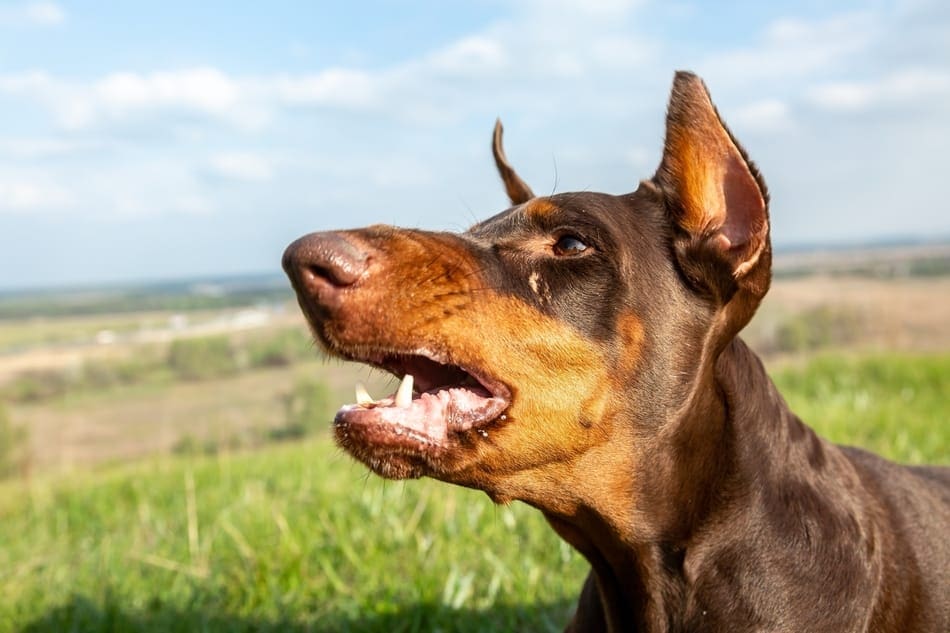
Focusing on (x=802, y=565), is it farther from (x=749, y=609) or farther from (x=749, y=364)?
(x=749, y=364)

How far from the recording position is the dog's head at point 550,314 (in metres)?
2.82

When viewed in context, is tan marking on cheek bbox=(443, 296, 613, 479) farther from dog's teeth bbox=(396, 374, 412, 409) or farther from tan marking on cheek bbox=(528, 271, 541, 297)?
dog's teeth bbox=(396, 374, 412, 409)

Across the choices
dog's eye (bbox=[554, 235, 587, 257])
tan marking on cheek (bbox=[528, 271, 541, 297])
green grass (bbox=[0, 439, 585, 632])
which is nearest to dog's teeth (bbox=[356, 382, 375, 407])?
tan marking on cheek (bbox=[528, 271, 541, 297])

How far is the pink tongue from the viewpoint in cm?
286

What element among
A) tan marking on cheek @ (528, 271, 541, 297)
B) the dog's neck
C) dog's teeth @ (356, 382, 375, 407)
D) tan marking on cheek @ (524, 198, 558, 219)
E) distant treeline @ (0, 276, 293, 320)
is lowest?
distant treeline @ (0, 276, 293, 320)

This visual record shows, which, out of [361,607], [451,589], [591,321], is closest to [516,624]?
[451,589]

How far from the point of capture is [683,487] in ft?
10.8

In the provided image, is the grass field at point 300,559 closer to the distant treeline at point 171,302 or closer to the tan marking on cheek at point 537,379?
the distant treeline at point 171,302

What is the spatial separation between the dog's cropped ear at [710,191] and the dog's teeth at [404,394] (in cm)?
109

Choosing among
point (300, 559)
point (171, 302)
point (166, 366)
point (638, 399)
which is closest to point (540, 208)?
point (638, 399)

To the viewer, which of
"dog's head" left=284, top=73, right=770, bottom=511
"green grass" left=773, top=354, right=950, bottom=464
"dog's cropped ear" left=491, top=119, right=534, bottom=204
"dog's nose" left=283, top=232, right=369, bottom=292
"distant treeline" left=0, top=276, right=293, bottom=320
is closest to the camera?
"dog's nose" left=283, top=232, right=369, bottom=292

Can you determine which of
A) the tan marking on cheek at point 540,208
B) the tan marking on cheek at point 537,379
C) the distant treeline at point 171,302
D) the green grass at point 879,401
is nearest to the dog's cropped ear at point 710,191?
the tan marking on cheek at point 540,208

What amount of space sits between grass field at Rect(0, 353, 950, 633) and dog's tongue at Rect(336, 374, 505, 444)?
1.84m

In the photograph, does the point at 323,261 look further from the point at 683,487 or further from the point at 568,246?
the point at 683,487
